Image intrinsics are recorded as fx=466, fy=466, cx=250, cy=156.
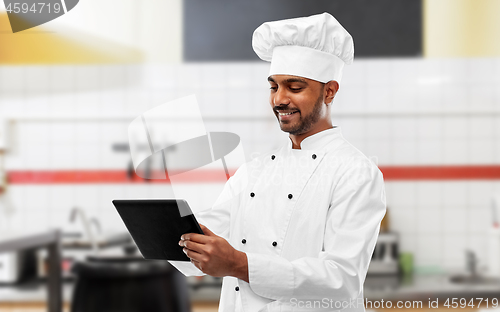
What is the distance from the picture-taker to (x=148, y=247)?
2.98ft

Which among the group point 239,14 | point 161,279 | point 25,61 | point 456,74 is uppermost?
point 239,14

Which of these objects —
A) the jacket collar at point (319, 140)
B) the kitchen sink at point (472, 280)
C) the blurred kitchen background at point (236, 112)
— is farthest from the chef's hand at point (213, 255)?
the kitchen sink at point (472, 280)

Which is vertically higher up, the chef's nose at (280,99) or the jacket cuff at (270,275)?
the chef's nose at (280,99)

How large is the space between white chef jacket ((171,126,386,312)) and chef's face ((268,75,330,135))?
5 cm

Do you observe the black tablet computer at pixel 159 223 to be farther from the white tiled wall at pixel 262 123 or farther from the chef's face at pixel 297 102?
the white tiled wall at pixel 262 123

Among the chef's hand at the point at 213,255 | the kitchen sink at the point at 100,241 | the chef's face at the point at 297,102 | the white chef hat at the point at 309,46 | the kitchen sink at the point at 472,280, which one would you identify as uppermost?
the white chef hat at the point at 309,46

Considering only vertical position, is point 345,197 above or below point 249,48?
below

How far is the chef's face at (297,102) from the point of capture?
3.14ft

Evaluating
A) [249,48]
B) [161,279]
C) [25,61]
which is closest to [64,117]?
[25,61]

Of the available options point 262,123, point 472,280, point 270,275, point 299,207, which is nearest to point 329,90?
point 299,207

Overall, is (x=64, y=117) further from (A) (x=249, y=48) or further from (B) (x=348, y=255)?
(B) (x=348, y=255)

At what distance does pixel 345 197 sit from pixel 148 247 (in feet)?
1.29

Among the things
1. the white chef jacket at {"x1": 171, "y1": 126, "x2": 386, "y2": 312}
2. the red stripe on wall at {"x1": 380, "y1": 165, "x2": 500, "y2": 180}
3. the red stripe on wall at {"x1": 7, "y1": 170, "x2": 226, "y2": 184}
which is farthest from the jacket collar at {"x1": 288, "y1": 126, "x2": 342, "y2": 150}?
the red stripe on wall at {"x1": 7, "y1": 170, "x2": 226, "y2": 184}

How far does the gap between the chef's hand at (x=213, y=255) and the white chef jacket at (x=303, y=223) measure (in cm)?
3
